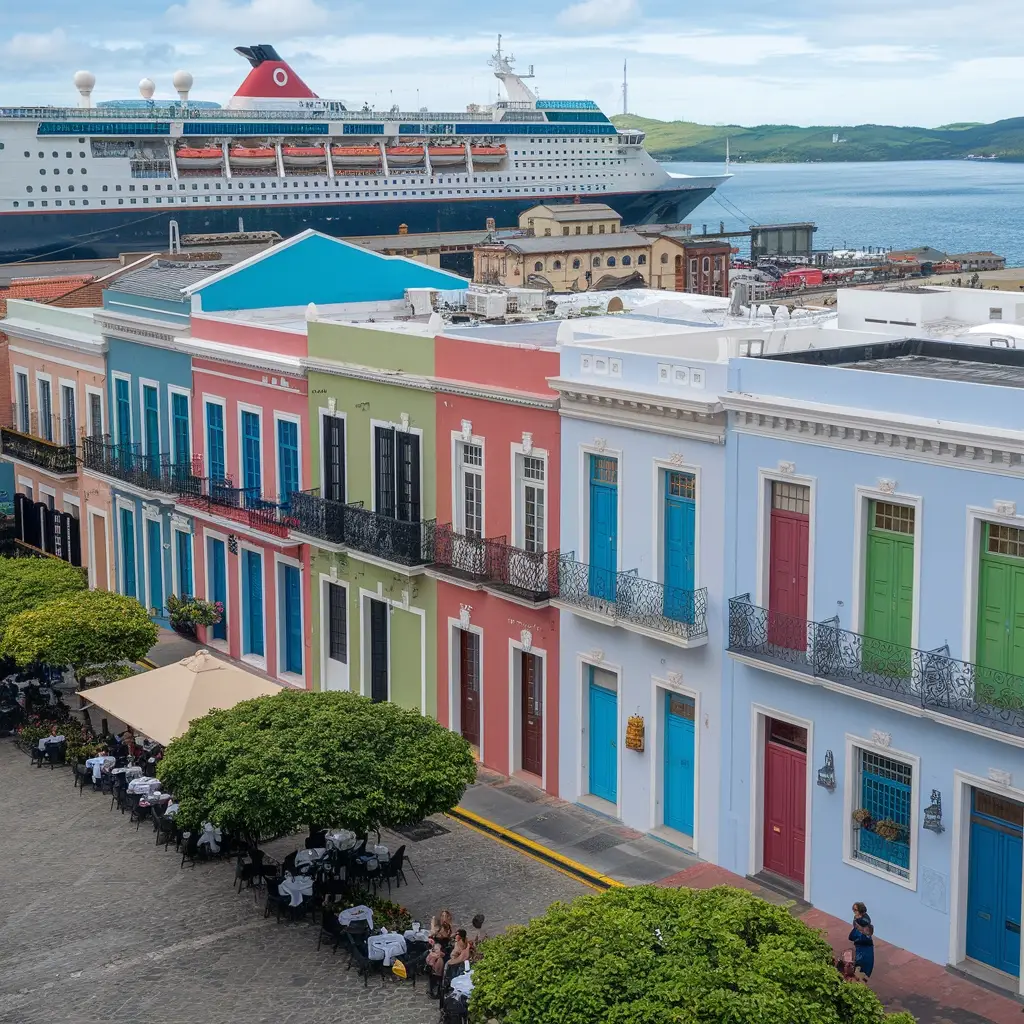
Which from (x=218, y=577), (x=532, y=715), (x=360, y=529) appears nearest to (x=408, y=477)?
(x=360, y=529)

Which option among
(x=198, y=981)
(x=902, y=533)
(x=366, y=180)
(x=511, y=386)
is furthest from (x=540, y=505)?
(x=366, y=180)

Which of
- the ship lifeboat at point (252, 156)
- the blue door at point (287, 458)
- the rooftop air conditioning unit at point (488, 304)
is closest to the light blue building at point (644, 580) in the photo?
the blue door at point (287, 458)

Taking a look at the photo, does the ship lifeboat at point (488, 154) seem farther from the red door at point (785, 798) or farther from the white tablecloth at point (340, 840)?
the red door at point (785, 798)

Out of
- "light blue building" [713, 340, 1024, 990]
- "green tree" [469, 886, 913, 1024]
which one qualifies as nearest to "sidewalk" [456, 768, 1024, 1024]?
"light blue building" [713, 340, 1024, 990]

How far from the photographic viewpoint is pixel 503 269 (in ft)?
237

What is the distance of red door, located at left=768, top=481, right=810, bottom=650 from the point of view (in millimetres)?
19513

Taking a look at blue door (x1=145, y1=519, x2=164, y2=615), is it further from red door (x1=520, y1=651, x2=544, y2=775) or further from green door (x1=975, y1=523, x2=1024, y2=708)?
green door (x1=975, y1=523, x2=1024, y2=708)

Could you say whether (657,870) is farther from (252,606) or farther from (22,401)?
(22,401)

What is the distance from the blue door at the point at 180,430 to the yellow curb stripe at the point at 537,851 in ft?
40.5

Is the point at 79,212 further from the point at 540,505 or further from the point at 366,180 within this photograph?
the point at 540,505

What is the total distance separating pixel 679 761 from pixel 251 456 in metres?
12.3

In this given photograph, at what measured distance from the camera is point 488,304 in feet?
104

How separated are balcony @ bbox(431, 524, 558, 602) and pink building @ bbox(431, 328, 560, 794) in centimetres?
2

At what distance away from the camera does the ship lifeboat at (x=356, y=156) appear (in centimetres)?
12569
